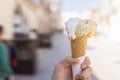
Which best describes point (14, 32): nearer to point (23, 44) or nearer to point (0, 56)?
point (23, 44)

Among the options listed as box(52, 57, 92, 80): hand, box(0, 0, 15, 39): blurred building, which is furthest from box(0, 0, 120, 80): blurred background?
box(52, 57, 92, 80): hand

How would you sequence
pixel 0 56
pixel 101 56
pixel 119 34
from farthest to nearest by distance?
pixel 0 56 → pixel 101 56 → pixel 119 34

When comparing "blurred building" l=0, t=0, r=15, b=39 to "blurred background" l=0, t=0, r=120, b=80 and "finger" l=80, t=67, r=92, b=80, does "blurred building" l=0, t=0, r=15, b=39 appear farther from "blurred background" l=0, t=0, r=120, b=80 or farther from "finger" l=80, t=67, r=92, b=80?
"finger" l=80, t=67, r=92, b=80

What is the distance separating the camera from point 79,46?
1.17 m

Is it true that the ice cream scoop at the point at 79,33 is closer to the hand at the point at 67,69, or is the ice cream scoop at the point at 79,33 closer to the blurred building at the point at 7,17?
the hand at the point at 67,69

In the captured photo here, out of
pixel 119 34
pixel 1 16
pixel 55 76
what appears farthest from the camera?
pixel 1 16

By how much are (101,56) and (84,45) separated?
475 mm

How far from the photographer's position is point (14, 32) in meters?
9.30

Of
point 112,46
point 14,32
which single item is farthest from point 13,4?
point 112,46

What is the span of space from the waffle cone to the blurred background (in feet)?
0.67

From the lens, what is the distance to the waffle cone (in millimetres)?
1171

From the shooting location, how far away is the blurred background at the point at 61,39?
1536mm

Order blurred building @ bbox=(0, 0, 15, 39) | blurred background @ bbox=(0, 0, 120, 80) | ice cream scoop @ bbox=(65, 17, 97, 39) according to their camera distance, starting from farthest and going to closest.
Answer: blurred building @ bbox=(0, 0, 15, 39) → blurred background @ bbox=(0, 0, 120, 80) → ice cream scoop @ bbox=(65, 17, 97, 39)

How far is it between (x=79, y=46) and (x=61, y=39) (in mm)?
9768
